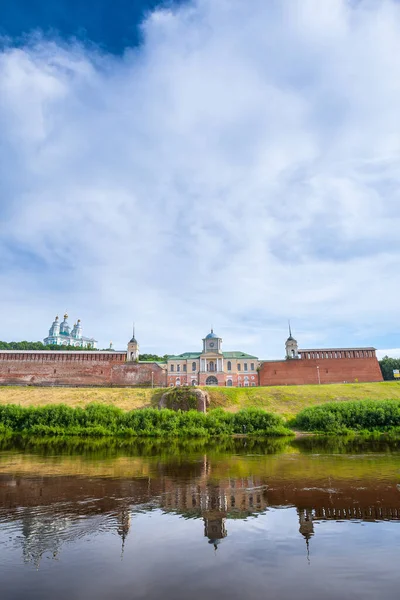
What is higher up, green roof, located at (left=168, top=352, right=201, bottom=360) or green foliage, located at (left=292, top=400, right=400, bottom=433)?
green roof, located at (left=168, top=352, right=201, bottom=360)

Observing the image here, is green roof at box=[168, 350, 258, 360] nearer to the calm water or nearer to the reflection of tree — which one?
the calm water

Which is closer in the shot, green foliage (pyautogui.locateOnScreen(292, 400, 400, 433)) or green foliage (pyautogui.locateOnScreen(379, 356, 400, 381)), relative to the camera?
green foliage (pyautogui.locateOnScreen(292, 400, 400, 433))

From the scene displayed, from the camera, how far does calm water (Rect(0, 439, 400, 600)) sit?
624cm

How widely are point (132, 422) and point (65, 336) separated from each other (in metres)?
116

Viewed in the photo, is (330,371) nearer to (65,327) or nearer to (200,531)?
(200,531)

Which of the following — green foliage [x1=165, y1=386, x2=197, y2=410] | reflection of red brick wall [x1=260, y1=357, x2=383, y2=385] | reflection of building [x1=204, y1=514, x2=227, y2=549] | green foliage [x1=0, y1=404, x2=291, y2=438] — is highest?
reflection of red brick wall [x1=260, y1=357, x2=383, y2=385]

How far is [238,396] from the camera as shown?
40.2 m

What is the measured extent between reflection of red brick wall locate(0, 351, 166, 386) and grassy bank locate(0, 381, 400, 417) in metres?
11.1

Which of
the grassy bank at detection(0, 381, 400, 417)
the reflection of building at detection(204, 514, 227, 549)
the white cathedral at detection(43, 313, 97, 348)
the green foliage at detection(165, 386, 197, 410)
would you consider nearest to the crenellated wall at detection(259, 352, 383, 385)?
the grassy bank at detection(0, 381, 400, 417)

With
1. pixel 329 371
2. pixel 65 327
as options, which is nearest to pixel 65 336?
pixel 65 327

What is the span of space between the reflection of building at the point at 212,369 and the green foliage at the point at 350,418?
3081cm

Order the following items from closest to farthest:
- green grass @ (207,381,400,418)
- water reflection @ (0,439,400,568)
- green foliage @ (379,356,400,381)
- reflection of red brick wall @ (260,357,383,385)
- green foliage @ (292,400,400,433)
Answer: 1. water reflection @ (0,439,400,568)
2. green foliage @ (292,400,400,433)
3. green grass @ (207,381,400,418)
4. reflection of red brick wall @ (260,357,383,385)
5. green foliage @ (379,356,400,381)

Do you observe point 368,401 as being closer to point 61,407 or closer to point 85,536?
point 61,407

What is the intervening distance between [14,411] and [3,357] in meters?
25.8
